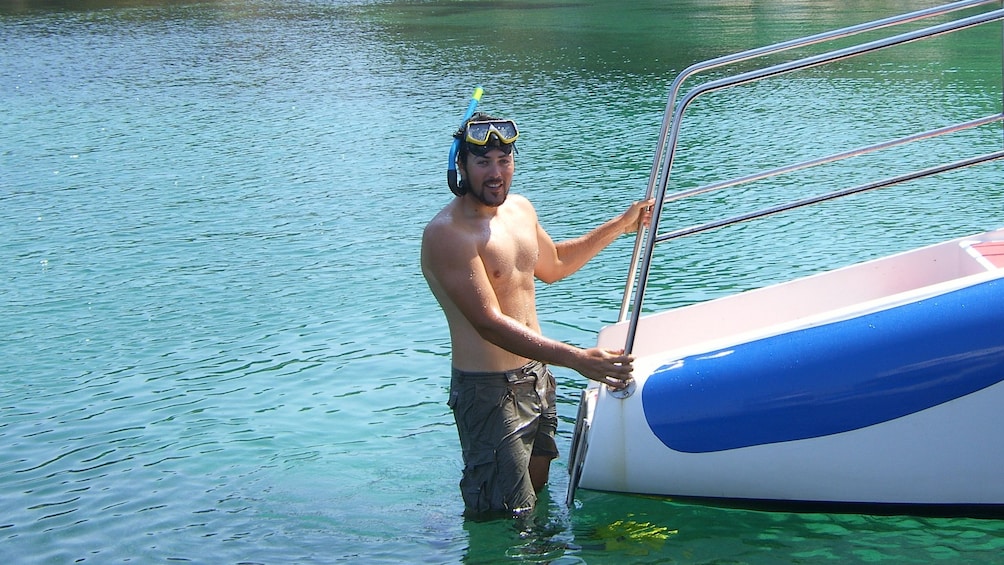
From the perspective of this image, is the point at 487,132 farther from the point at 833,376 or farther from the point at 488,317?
the point at 833,376

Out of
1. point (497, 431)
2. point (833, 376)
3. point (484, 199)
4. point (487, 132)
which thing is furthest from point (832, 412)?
point (487, 132)

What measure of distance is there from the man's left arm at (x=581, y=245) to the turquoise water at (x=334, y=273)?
94cm

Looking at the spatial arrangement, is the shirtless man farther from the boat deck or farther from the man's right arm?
the boat deck

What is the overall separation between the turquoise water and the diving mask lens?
142 centimetres

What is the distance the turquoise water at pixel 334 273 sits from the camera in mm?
4812

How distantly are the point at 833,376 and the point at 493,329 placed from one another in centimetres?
115

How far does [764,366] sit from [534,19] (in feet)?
92.3

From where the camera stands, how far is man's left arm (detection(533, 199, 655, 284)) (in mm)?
4613

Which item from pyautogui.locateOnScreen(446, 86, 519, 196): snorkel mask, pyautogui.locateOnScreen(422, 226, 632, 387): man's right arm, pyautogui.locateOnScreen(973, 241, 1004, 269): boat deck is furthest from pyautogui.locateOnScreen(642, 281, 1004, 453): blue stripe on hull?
pyautogui.locateOnScreen(446, 86, 519, 196): snorkel mask

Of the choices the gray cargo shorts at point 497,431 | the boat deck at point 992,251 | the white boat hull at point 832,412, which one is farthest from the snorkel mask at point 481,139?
the boat deck at point 992,251

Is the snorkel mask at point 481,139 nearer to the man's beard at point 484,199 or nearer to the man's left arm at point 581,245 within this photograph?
the man's beard at point 484,199

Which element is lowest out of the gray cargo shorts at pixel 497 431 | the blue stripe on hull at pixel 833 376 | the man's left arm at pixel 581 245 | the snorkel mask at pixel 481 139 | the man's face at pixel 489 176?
the gray cargo shorts at pixel 497 431

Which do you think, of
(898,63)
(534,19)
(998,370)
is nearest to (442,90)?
(898,63)

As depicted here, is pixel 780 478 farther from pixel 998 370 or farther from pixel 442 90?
pixel 442 90
